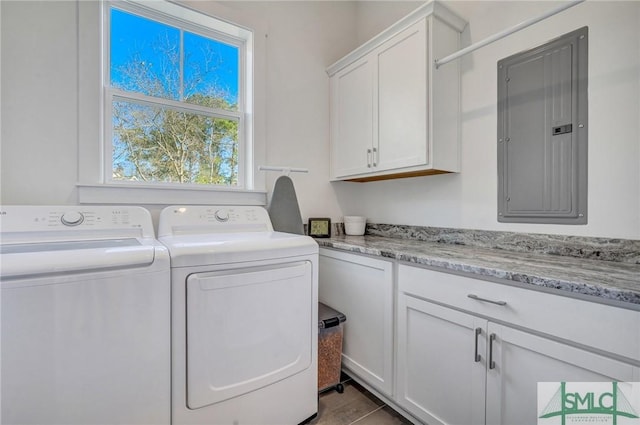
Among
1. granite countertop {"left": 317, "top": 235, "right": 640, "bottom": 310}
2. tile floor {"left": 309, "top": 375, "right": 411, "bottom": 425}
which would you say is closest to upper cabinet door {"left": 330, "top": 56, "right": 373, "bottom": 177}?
granite countertop {"left": 317, "top": 235, "right": 640, "bottom": 310}

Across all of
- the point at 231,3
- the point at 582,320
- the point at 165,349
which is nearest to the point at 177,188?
the point at 165,349

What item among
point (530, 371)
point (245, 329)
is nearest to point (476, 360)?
point (530, 371)

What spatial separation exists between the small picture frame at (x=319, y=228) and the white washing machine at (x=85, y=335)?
1.24 meters

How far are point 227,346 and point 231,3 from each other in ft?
7.12

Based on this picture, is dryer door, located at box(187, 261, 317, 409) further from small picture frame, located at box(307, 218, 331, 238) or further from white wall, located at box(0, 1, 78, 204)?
white wall, located at box(0, 1, 78, 204)

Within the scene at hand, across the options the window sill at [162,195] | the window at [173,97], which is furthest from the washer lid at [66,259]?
the window at [173,97]

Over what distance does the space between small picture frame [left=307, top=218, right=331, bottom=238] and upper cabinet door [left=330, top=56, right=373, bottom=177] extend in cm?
42

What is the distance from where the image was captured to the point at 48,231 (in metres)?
1.32

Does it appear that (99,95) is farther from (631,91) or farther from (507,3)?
(631,91)

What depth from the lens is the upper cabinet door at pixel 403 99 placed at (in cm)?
179

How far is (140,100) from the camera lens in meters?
1.84

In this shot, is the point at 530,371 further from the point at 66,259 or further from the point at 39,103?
the point at 39,103

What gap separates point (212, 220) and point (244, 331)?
2.43 feet

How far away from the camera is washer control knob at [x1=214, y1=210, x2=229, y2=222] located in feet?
5.82
